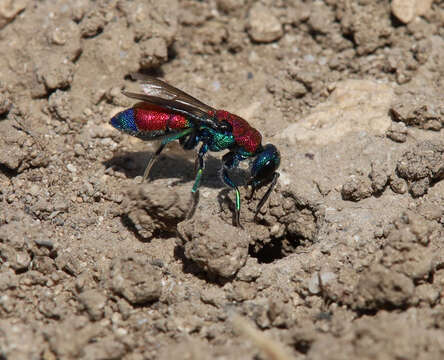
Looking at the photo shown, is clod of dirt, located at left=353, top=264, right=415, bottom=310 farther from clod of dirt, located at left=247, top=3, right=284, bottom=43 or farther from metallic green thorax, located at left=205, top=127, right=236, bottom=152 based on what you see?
clod of dirt, located at left=247, top=3, right=284, bottom=43

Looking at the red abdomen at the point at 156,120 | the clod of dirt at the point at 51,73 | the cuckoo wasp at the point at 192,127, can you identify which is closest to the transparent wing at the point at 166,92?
the cuckoo wasp at the point at 192,127

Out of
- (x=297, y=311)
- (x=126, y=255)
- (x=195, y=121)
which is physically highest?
(x=195, y=121)

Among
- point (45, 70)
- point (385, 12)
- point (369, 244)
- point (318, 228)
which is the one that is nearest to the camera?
point (369, 244)

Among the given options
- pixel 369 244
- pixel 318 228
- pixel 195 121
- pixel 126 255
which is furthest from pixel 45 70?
pixel 369 244

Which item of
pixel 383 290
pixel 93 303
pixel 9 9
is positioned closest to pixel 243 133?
pixel 383 290

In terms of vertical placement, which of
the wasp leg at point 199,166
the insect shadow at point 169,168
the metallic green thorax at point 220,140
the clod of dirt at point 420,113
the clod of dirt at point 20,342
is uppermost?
the clod of dirt at point 420,113

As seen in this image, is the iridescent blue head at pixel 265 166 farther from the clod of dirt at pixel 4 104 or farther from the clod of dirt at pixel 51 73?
the clod of dirt at pixel 4 104

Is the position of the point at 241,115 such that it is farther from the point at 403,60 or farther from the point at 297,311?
the point at 297,311
